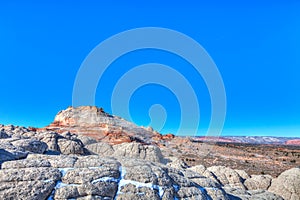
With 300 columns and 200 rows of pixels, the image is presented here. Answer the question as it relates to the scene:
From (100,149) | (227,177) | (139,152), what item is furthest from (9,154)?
(100,149)

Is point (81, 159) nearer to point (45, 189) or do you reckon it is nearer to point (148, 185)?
point (45, 189)

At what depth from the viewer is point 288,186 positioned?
55.9 ft

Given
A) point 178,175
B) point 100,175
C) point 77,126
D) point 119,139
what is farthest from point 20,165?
point 77,126

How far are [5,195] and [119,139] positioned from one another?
48.6 metres

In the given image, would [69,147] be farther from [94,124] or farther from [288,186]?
[94,124]

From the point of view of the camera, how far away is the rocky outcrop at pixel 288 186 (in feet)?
54.4

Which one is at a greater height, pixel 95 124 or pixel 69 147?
pixel 95 124

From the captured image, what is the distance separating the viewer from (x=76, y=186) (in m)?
7.74

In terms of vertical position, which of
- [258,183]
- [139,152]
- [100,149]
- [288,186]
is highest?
[100,149]

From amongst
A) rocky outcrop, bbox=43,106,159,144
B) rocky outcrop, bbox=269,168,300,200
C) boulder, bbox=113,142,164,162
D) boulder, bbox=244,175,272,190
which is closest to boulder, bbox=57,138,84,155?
boulder, bbox=113,142,164,162

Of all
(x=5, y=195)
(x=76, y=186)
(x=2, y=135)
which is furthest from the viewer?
(x=2, y=135)

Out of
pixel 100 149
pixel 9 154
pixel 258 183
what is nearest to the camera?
pixel 9 154

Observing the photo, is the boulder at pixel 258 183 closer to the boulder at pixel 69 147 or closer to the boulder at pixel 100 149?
the boulder at pixel 69 147

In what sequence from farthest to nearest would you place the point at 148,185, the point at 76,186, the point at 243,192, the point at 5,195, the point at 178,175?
the point at 243,192, the point at 178,175, the point at 148,185, the point at 76,186, the point at 5,195
